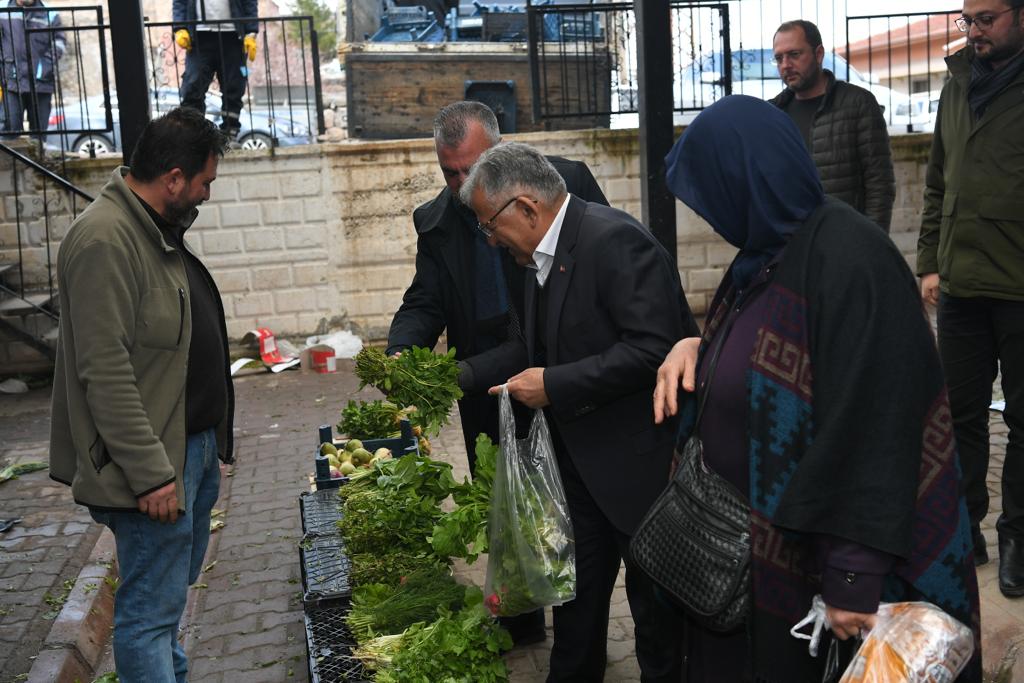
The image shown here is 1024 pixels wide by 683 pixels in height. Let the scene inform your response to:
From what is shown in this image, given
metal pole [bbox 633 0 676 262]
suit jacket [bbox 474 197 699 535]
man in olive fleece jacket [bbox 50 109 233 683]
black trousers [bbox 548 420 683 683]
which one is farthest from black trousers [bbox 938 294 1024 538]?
metal pole [bbox 633 0 676 262]

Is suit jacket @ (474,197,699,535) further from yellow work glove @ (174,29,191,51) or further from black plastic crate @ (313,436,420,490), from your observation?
yellow work glove @ (174,29,191,51)

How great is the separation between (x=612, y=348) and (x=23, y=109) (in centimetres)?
1001

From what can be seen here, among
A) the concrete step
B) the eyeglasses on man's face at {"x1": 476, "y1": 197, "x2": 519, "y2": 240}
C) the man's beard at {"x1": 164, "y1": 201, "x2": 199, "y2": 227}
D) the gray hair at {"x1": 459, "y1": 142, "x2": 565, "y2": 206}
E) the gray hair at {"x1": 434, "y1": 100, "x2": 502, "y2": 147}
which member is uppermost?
the gray hair at {"x1": 434, "y1": 100, "x2": 502, "y2": 147}

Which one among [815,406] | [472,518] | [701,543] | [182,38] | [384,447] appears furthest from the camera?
[182,38]

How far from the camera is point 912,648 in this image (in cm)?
218

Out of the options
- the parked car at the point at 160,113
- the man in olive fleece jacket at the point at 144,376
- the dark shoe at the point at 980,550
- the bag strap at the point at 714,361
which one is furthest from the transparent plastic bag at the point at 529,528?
the parked car at the point at 160,113

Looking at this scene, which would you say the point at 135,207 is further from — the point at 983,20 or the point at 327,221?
the point at 327,221

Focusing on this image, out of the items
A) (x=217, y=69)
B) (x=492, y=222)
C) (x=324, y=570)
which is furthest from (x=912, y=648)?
(x=217, y=69)

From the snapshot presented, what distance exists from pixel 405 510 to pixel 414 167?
716 centimetres

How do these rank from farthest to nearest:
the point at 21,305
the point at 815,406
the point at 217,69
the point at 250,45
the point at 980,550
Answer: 1. the point at 250,45
2. the point at 217,69
3. the point at 21,305
4. the point at 980,550
5. the point at 815,406

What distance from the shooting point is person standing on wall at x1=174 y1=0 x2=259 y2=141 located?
1112cm

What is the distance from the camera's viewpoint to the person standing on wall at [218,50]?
11117mm

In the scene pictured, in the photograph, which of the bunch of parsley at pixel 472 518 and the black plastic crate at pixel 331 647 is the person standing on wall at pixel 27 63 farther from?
the bunch of parsley at pixel 472 518

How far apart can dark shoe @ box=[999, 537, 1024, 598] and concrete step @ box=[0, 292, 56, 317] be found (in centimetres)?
878
